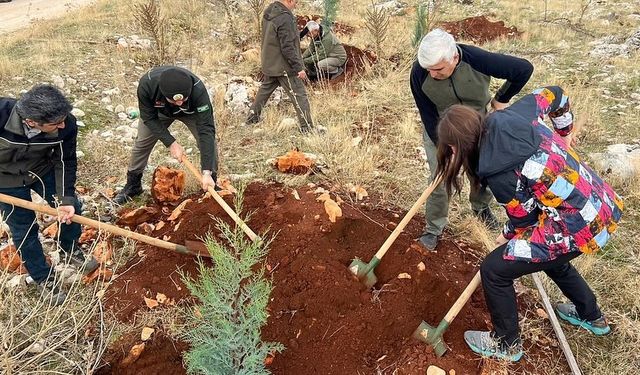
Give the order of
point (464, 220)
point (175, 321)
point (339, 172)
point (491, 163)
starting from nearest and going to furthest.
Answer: point (491, 163)
point (175, 321)
point (464, 220)
point (339, 172)

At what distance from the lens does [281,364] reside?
2.70 m

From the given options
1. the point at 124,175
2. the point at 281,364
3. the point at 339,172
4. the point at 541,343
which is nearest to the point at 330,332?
the point at 281,364

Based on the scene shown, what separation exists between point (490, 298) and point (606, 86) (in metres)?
5.73

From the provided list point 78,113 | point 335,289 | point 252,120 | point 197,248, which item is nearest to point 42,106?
point 197,248

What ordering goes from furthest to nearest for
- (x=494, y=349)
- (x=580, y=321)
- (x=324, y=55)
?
1. (x=324, y=55)
2. (x=580, y=321)
3. (x=494, y=349)

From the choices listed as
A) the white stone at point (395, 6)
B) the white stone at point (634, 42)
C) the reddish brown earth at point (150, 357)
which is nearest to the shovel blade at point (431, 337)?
the reddish brown earth at point (150, 357)

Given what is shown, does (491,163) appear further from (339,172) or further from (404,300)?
(339,172)

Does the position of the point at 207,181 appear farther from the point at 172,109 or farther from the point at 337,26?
the point at 337,26

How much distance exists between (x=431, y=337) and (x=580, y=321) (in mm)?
1064

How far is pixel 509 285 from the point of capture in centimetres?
247

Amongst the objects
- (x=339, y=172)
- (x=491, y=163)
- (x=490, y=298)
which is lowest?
(x=339, y=172)

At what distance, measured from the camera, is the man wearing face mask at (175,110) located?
3.43 metres

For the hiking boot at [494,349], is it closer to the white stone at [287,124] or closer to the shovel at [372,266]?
the shovel at [372,266]

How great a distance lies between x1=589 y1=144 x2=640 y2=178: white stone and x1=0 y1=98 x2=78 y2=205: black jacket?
4744 millimetres
